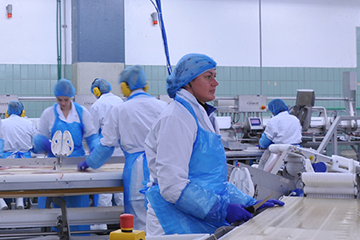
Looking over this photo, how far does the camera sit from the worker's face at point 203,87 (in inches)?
67.6

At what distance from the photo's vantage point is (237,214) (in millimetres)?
1583

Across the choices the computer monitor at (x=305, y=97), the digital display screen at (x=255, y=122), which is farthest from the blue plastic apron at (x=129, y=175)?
the computer monitor at (x=305, y=97)

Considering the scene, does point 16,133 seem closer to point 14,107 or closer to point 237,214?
point 14,107

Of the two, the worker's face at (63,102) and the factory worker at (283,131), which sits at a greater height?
the worker's face at (63,102)

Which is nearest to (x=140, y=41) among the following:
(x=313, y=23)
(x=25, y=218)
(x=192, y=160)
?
(x=313, y=23)

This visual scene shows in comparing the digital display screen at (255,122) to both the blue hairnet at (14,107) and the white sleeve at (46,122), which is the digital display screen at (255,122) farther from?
the white sleeve at (46,122)

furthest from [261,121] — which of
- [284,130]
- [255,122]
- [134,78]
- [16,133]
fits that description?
[134,78]

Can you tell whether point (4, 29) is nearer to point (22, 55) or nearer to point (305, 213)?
point (22, 55)

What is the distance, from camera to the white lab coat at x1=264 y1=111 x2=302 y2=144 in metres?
5.27

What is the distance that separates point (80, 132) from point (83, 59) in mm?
3481

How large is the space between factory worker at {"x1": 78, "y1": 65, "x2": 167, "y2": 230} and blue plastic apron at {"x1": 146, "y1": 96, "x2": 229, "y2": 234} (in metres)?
1.05

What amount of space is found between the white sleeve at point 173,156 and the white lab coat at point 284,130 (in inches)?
151

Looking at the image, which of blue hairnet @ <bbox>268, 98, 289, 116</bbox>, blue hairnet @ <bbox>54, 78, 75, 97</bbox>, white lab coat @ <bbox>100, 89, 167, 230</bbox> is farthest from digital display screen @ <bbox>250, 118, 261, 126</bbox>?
white lab coat @ <bbox>100, 89, 167, 230</bbox>

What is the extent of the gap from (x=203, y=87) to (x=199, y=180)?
0.36m
